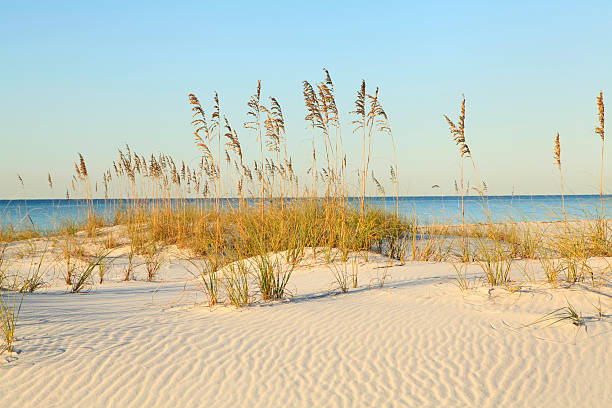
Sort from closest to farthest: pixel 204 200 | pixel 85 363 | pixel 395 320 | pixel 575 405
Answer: pixel 575 405 → pixel 85 363 → pixel 395 320 → pixel 204 200

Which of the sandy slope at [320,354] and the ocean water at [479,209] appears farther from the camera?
the ocean water at [479,209]

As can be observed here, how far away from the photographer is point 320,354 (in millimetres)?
2625

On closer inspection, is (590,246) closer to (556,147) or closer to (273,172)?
(556,147)

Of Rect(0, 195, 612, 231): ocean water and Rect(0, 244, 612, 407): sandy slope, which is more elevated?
Rect(0, 195, 612, 231): ocean water

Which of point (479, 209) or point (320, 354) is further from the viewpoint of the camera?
point (479, 209)

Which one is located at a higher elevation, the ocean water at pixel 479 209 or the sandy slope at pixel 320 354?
the ocean water at pixel 479 209

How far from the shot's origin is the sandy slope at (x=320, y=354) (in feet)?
7.15

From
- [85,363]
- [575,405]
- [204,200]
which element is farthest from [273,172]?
[575,405]

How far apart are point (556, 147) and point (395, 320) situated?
273 cm

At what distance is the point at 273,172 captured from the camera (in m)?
7.75

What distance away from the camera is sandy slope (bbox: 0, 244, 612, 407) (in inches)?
85.8

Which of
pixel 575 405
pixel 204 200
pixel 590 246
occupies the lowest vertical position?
pixel 575 405

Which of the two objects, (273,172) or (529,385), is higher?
(273,172)

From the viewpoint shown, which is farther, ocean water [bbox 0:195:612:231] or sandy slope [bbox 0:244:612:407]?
ocean water [bbox 0:195:612:231]
